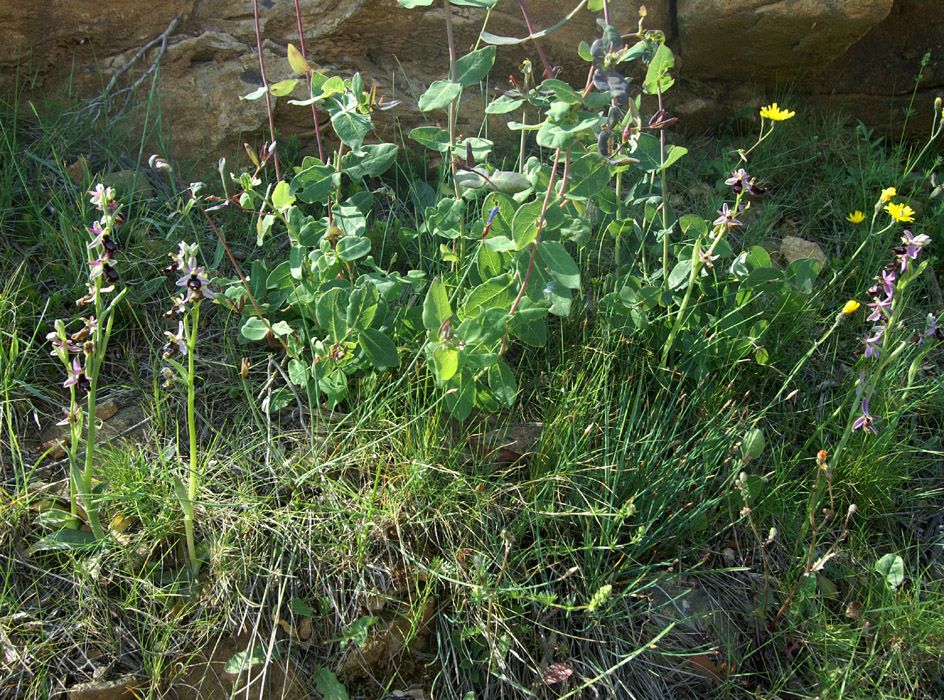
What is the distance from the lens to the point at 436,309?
5.66 ft

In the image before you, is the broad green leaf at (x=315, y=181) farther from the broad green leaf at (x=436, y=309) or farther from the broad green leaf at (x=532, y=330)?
the broad green leaf at (x=532, y=330)

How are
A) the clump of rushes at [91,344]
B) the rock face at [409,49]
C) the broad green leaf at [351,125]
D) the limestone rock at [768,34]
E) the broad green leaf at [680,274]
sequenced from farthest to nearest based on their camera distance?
the limestone rock at [768,34] < the rock face at [409,49] < the broad green leaf at [680,274] < the broad green leaf at [351,125] < the clump of rushes at [91,344]

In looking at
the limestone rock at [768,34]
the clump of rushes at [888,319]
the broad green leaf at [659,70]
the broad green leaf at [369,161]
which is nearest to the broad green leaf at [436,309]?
the broad green leaf at [369,161]

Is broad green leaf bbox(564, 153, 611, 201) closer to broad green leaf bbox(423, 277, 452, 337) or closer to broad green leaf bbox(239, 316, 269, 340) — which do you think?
broad green leaf bbox(423, 277, 452, 337)

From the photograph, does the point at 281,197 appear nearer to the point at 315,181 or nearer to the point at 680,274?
the point at 315,181

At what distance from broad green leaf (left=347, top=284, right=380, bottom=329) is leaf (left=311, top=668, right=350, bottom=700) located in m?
0.65

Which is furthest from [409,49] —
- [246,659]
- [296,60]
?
[246,659]

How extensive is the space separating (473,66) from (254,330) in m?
0.83

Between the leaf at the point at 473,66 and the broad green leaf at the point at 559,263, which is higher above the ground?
the leaf at the point at 473,66

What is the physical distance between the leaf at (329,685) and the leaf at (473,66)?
6.2 inches

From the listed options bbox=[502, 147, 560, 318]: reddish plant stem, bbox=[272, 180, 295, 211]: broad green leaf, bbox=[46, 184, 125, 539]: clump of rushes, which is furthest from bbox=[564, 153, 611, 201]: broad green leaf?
bbox=[46, 184, 125, 539]: clump of rushes

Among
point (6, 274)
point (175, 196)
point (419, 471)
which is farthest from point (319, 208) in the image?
point (419, 471)

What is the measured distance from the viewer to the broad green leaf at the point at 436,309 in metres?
1.71

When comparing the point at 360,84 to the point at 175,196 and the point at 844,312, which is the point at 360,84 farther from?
the point at 844,312
